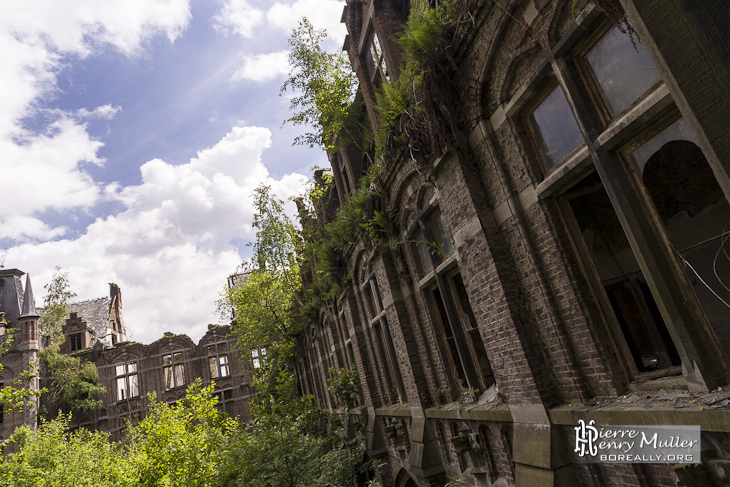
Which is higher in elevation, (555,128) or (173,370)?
(173,370)

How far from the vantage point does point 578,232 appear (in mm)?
4141

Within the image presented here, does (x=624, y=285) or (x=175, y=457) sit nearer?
(x=624, y=285)

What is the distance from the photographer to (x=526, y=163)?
442 centimetres

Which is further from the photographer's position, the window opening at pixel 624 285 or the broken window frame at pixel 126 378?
the broken window frame at pixel 126 378

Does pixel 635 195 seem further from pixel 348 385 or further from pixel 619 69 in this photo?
pixel 348 385

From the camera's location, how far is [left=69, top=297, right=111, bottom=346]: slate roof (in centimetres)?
3775

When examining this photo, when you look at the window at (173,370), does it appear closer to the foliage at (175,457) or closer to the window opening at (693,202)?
the foliage at (175,457)

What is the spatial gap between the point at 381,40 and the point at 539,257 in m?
5.91

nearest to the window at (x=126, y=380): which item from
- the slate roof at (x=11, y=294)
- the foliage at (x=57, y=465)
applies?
the slate roof at (x=11, y=294)

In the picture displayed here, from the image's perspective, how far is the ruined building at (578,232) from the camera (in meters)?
2.80

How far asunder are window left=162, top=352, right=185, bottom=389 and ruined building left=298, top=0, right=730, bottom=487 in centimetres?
3349

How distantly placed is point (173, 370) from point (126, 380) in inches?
148

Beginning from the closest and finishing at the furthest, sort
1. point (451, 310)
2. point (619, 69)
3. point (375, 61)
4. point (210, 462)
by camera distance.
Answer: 1. point (619, 69)
2. point (451, 310)
3. point (210, 462)
4. point (375, 61)

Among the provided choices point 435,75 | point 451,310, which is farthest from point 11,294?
point 435,75
